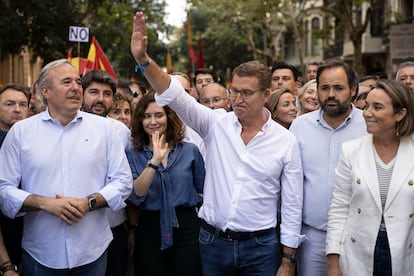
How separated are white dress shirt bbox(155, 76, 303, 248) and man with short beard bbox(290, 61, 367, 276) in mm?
183

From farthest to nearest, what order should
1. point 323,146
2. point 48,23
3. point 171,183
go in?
point 48,23 < point 171,183 < point 323,146

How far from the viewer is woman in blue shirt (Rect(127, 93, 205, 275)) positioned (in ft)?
16.1

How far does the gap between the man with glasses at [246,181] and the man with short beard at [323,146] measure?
186 millimetres

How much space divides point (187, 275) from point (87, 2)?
1557 cm

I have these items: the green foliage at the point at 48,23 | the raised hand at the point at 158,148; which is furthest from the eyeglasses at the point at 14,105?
the green foliage at the point at 48,23

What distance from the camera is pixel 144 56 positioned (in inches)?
163

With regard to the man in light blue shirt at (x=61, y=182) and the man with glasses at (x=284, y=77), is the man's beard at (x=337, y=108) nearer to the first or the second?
the man in light blue shirt at (x=61, y=182)

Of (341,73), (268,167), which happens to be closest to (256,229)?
(268,167)

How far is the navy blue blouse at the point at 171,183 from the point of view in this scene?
4.92m

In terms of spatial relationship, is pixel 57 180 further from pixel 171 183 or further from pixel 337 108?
pixel 337 108

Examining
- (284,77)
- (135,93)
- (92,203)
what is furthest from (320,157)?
(135,93)

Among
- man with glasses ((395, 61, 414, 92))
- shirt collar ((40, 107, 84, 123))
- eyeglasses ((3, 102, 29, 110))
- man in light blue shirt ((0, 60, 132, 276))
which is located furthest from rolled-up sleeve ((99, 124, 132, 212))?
man with glasses ((395, 61, 414, 92))

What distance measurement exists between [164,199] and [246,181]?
89 cm

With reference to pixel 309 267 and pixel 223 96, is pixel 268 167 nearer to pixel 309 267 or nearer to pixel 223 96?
pixel 309 267
